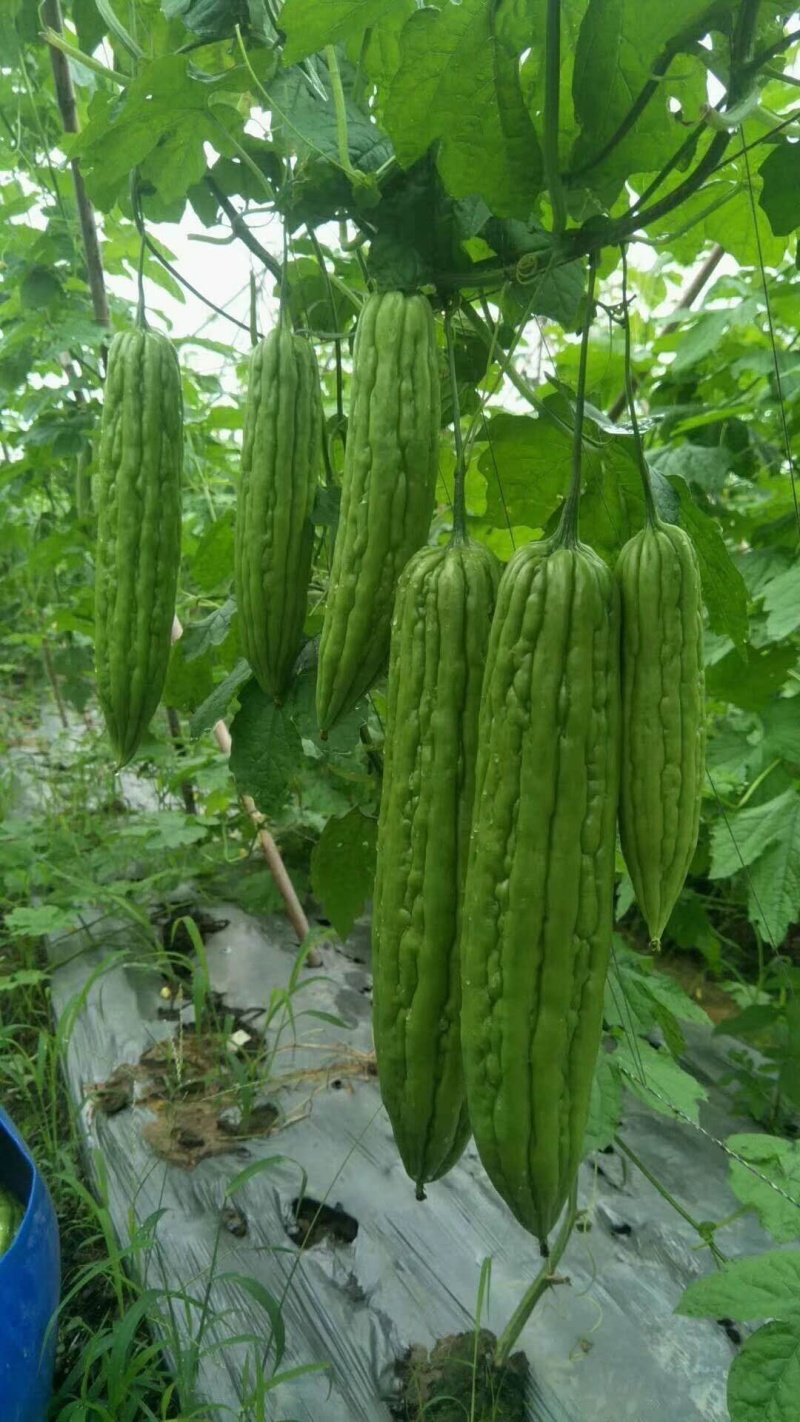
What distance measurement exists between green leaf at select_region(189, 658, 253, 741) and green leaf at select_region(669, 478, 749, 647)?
71cm

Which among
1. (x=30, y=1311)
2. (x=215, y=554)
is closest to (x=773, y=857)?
(x=215, y=554)

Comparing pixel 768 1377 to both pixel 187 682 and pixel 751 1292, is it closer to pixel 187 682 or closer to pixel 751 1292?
pixel 751 1292

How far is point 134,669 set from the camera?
1360 mm

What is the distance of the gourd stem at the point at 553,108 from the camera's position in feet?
2.69

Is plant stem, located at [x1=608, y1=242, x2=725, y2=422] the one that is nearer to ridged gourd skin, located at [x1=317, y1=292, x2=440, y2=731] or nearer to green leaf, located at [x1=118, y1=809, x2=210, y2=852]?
ridged gourd skin, located at [x1=317, y1=292, x2=440, y2=731]

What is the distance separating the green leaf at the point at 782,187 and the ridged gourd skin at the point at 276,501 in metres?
0.57

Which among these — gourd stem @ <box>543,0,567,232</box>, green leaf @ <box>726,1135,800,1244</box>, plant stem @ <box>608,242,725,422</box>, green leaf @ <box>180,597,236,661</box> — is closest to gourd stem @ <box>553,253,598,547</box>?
gourd stem @ <box>543,0,567,232</box>

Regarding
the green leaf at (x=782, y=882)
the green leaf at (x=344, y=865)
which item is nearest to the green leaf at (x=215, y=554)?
the green leaf at (x=344, y=865)

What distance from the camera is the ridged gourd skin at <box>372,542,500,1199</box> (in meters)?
0.93

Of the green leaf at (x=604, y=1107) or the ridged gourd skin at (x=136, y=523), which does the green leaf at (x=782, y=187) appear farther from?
the green leaf at (x=604, y=1107)

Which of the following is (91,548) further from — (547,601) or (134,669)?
(547,601)

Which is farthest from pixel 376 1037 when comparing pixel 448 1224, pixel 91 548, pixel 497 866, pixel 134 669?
pixel 91 548

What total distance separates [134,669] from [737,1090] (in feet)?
6.84

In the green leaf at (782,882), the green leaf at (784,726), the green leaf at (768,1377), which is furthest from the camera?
the green leaf at (784,726)
